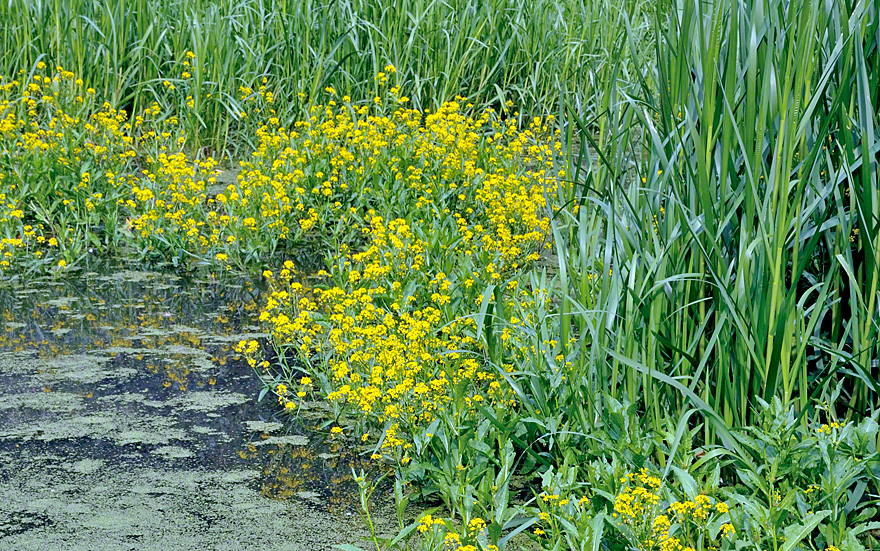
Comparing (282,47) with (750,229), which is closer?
(750,229)

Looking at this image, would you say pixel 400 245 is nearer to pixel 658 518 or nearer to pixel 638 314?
pixel 638 314

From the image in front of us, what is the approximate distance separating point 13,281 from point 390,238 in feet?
5.05

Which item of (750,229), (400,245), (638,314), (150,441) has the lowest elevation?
(150,441)

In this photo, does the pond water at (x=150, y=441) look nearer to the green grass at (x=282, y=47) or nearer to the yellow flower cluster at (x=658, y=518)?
the yellow flower cluster at (x=658, y=518)

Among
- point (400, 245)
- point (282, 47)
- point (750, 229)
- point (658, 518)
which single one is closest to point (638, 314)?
point (750, 229)

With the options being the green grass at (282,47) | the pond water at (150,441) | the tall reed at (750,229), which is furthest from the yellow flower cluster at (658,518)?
the green grass at (282,47)

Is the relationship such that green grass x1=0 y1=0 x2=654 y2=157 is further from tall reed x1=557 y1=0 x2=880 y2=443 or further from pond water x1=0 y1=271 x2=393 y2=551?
tall reed x1=557 y1=0 x2=880 y2=443

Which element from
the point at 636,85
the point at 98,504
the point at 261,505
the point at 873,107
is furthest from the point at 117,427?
the point at 873,107

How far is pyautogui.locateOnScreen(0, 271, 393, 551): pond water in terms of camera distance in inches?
94.5

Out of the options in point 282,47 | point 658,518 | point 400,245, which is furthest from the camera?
point 282,47

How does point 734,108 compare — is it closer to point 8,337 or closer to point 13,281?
point 8,337

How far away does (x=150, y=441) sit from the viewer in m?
2.83

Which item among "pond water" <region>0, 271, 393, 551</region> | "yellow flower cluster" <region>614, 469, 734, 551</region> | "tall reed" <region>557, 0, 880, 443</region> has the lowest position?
"pond water" <region>0, 271, 393, 551</region>

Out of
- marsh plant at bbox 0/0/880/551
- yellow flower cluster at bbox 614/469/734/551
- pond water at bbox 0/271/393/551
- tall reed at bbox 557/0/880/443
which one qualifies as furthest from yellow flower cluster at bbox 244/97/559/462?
yellow flower cluster at bbox 614/469/734/551
